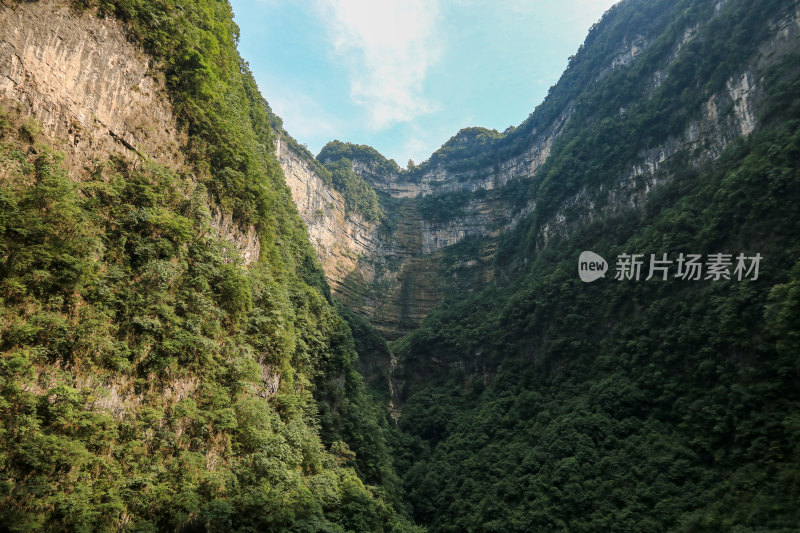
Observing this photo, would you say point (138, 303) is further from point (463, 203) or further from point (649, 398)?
point (463, 203)

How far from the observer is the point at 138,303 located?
976cm

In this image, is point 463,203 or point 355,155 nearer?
point 463,203

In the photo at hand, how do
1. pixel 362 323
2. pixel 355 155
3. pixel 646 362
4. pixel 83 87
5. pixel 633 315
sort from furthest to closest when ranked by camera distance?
pixel 355 155, pixel 362 323, pixel 633 315, pixel 646 362, pixel 83 87

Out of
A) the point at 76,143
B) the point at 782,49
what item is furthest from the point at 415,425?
the point at 782,49

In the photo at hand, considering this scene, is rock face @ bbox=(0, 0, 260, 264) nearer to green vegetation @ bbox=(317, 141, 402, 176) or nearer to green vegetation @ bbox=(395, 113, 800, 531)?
green vegetation @ bbox=(395, 113, 800, 531)

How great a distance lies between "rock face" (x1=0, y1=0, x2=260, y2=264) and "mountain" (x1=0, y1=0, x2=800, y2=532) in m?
0.07

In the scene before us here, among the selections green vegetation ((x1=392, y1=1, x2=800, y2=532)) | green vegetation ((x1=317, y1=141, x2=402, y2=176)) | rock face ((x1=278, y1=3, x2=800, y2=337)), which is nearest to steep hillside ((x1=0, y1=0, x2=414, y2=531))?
green vegetation ((x1=392, y1=1, x2=800, y2=532))

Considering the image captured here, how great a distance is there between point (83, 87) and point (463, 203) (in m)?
56.8

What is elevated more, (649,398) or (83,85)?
(83,85)

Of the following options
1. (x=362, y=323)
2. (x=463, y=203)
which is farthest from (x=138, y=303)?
(x=463, y=203)

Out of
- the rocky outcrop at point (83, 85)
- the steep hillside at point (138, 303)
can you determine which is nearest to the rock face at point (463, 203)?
the steep hillside at point (138, 303)

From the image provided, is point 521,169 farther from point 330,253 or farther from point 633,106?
point 330,253

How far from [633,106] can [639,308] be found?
25147 mm

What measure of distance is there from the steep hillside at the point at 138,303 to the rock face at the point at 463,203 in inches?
1217
